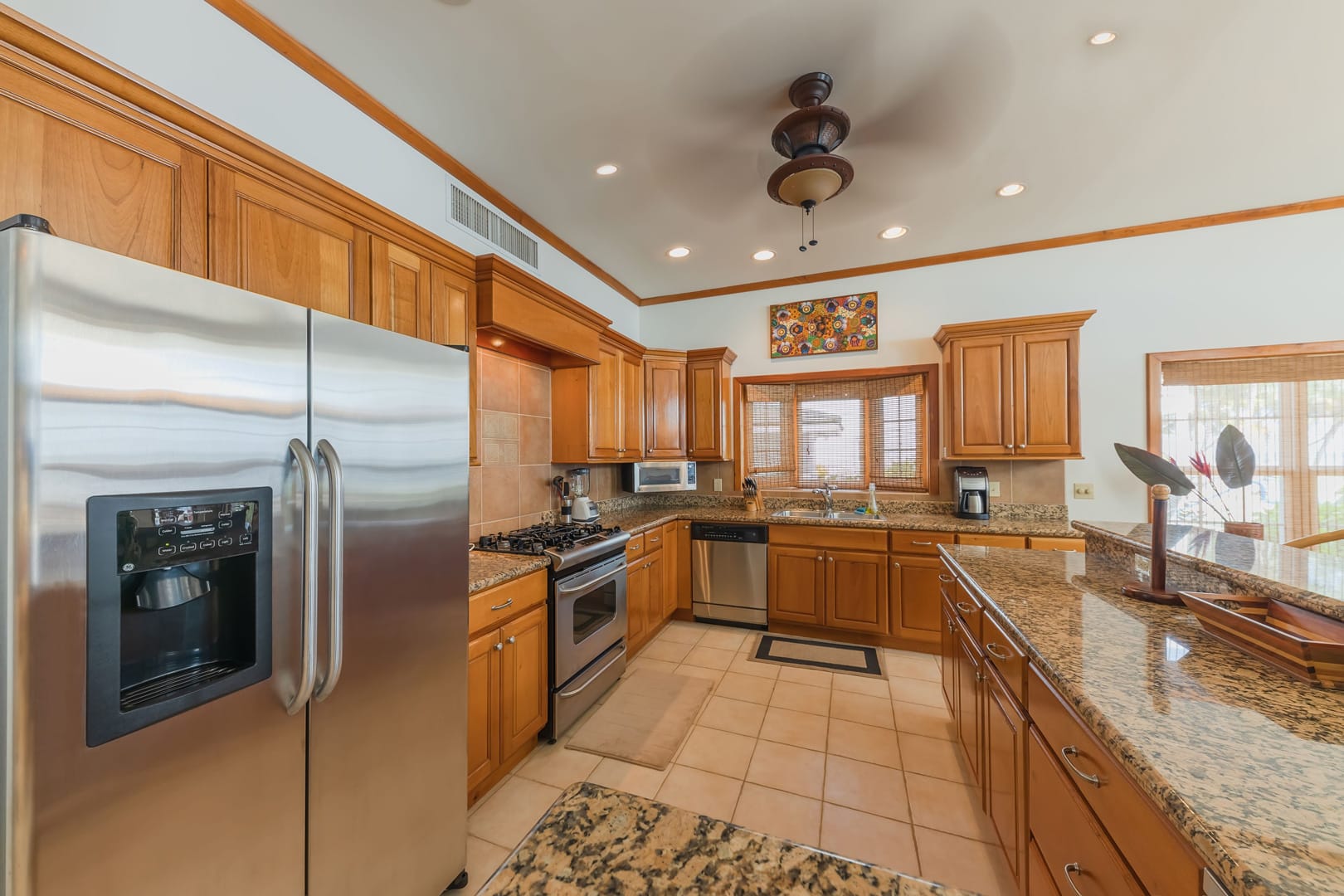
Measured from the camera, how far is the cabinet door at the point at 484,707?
6.22 feet

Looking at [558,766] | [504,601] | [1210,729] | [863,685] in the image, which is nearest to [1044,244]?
[863,685]

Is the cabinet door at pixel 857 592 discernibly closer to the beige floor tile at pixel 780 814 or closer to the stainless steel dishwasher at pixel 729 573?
the stainless steel dishwasher at pixel 729 573

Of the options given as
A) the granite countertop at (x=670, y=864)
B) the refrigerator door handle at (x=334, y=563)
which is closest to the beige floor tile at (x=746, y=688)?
the refrigerator door handle at (x=334, y=563)

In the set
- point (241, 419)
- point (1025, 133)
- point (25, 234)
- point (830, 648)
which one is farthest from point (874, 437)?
point (25, 234)

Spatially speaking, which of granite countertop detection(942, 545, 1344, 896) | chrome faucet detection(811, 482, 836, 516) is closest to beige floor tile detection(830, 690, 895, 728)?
granite countertop detection(942, 545, 1344, 896)

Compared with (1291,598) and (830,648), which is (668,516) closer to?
(830,648)

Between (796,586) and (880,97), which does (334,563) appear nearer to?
(880,97)

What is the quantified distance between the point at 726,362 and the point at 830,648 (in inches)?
95.6

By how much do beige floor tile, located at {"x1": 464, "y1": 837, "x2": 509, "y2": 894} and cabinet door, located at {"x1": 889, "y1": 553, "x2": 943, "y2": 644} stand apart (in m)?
2.74

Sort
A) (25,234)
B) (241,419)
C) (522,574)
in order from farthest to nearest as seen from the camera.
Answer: (522,574) → (241,419) → (25,234)

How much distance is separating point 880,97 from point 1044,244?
232cm

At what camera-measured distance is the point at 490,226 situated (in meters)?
2.81

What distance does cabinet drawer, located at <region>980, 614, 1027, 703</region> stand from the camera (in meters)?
1.36

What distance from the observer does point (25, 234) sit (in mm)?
745
